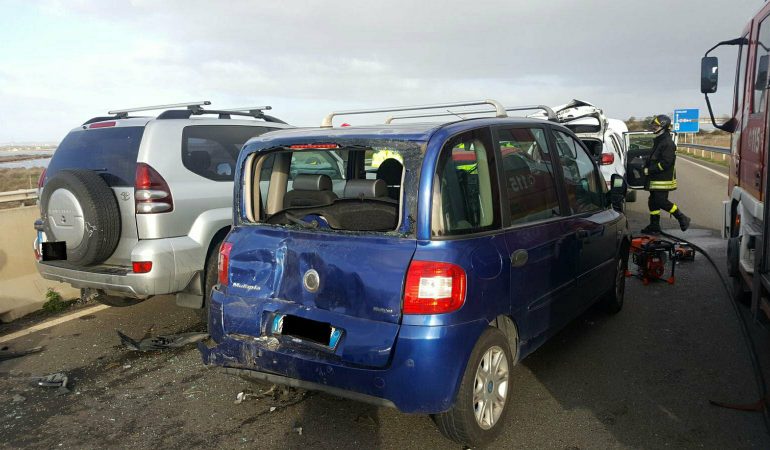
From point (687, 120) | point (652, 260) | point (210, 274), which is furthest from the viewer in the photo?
point (687, 120)

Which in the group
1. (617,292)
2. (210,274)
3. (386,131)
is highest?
(386,131)

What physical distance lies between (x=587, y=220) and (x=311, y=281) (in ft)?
8.06

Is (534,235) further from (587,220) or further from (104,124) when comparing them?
(104,124)

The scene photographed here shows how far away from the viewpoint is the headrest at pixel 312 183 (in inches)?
156

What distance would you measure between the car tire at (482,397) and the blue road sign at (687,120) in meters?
38.1

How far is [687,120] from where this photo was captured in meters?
37.2

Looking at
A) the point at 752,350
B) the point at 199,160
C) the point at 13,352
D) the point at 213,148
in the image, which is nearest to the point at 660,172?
the point at 752,350

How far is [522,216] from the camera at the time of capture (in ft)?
12.3

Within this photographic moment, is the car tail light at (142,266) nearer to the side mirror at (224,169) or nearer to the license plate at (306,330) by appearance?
the side mirror at (224,169)

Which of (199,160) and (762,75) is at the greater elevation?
(762,75)

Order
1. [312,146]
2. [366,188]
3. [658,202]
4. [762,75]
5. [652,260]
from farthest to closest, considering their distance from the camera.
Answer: [658,202] → [652,260] → [762,75] → [366,188] → [312,146]

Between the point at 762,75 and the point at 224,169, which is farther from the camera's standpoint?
the point at 224,169

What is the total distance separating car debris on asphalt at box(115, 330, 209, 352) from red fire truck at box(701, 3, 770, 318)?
4.16 m

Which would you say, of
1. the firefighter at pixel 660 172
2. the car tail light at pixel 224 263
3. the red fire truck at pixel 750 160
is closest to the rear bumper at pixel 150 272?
the car tail light at pixel 224 263
